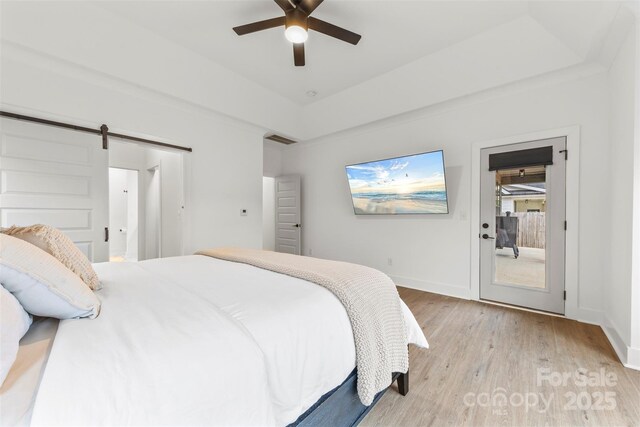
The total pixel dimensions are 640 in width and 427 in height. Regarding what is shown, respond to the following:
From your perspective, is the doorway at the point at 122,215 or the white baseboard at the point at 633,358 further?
the doorway at the point at 122,215

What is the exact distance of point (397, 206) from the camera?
157 inches

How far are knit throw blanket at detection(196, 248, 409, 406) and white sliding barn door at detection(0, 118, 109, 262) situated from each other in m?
2.43

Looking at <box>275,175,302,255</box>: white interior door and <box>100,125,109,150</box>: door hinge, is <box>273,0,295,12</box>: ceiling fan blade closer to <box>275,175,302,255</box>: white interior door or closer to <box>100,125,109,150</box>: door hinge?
<box>100,125,109,150</box>: door hinge

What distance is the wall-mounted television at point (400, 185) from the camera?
350 centimetres

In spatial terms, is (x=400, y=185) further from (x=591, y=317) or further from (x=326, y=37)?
(x=591, y=317)

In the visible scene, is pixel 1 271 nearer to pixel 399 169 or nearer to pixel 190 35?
pixel 190 35

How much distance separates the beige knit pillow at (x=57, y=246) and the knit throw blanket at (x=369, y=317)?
0.94 meters

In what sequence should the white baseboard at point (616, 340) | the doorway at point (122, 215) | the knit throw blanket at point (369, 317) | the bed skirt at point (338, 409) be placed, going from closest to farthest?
the bed skirt at point (338, 409), the knit throw blanket at point (369, 317), the white baseboard at point (616, 340), the doorway at point (122, 215)

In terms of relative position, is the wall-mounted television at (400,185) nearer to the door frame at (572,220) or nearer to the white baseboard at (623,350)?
the door frame at (572,220)

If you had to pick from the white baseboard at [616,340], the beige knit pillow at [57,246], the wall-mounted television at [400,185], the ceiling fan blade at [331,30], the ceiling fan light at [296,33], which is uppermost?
the ceiling fan blade at [331,30]

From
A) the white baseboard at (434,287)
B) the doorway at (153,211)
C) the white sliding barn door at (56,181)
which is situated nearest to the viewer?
the white sliding barn door at (56,181)

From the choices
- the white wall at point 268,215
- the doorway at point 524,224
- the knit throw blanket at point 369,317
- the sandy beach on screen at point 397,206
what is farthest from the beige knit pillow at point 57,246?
the white wall at point 268,215

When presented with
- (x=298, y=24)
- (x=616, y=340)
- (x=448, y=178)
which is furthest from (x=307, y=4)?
(x=616, y=340)

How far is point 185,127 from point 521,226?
435 cm
